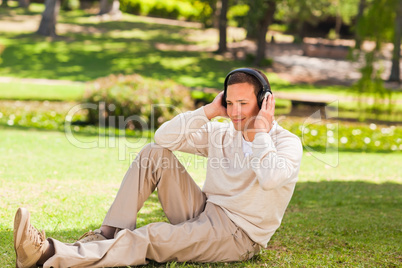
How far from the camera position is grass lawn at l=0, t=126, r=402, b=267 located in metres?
4.19

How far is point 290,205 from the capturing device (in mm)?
6160

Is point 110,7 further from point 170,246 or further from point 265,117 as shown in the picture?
point 170,246

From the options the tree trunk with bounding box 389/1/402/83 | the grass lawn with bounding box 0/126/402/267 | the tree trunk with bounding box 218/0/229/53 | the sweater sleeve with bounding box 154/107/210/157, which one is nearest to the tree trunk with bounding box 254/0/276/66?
the tree trunk with bounding box 218/0/229/53

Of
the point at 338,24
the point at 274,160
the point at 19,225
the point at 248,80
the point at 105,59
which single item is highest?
the point at 248,80

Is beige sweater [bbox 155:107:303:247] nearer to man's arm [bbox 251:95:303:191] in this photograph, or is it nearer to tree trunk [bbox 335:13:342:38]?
man's arm [bbox 251:95:303:191]

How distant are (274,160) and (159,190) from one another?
0.91 metres

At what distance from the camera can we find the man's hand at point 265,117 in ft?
11.2

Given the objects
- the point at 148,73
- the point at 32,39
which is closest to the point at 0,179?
the point at 148,73

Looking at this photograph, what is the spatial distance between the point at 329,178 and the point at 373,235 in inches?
120

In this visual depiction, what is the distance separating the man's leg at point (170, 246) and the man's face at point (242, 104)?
67 centimetres

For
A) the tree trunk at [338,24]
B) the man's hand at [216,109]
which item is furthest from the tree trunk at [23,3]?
the man's hand at [216,109]

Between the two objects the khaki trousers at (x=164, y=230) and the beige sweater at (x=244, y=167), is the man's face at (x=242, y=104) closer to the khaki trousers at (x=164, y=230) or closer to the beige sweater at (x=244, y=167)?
the beige sweater at (x=244, y=167)

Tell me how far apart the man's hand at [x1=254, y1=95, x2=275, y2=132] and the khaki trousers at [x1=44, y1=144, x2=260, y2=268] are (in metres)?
0.68

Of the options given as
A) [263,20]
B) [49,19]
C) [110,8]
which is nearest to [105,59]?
[49,19]
